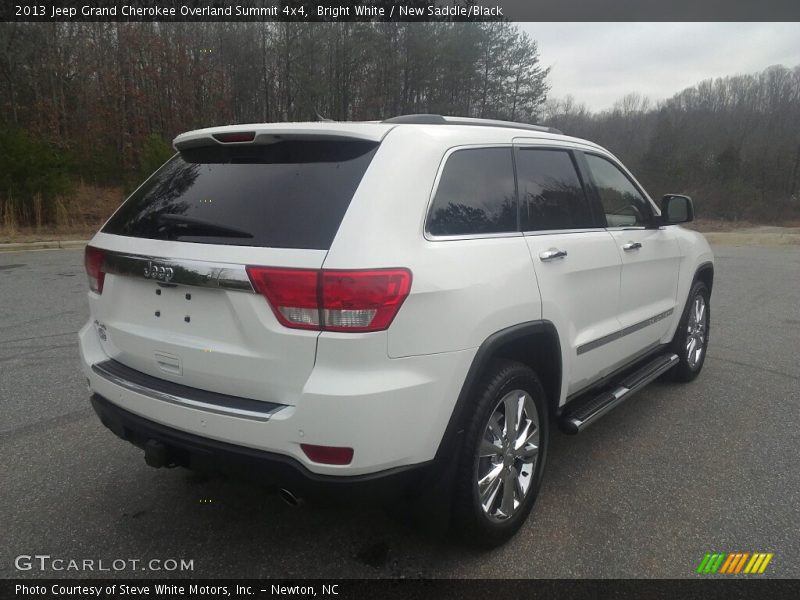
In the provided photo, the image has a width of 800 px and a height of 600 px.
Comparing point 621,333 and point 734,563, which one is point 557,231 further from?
point 734,563

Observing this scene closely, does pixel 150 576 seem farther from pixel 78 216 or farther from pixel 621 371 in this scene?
pixel 78 216

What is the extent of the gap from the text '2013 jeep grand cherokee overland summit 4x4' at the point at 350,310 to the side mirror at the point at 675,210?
1.49m

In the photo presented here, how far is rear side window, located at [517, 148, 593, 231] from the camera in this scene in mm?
2889

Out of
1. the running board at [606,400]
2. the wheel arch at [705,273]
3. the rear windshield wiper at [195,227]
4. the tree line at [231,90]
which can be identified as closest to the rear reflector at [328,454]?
the rear windshield wiper at [195,227]

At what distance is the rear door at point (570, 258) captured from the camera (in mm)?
2797

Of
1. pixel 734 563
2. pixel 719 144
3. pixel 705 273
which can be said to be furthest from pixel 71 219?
pixel 719 144

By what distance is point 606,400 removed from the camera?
3.30 meters

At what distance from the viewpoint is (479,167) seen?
2.66m

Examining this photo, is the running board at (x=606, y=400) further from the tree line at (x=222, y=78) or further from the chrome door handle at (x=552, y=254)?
the tree line at (x=222, y=78)

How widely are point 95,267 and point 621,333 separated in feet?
9.58

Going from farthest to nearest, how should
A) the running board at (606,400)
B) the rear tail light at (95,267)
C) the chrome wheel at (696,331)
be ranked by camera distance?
the chrome wheel at (696,331) → the running board at (606,400) → the rear tail light at (95,267)

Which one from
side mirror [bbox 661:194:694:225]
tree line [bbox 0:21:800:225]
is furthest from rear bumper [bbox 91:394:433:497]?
tree line [bbox 0:21:800:225]

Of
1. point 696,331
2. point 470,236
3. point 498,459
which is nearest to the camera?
point 470,236

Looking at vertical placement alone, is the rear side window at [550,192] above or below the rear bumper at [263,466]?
above
